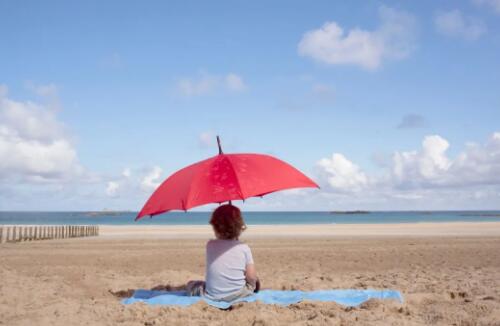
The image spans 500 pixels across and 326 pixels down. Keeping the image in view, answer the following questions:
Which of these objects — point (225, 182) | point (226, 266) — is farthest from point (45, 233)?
point (225, 182)

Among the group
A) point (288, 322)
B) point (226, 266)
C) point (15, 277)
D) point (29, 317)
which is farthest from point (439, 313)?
point (15, 277)

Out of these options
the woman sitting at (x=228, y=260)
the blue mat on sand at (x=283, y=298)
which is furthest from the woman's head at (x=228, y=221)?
the blue mat on sand at (x=283, y=298)

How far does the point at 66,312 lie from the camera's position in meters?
6.45

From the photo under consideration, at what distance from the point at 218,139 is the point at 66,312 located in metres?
3.01

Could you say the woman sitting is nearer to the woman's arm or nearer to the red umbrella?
the woman's arm

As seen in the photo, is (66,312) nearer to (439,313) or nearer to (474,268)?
(439,313)

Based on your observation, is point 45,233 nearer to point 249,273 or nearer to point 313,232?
point 313,232

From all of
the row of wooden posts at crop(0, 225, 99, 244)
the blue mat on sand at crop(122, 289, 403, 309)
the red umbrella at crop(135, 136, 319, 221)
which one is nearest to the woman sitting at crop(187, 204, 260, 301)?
the blue mat on sand at crop(122, 289, 403, 309)

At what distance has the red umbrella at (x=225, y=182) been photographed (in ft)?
19.0

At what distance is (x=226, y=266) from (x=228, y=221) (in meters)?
0.56

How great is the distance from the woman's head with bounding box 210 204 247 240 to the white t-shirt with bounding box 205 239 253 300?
11 centimetres

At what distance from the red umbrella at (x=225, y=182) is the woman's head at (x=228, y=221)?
0.24 meters

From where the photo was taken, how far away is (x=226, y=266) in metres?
6.14

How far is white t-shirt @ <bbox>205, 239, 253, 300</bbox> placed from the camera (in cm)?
611
